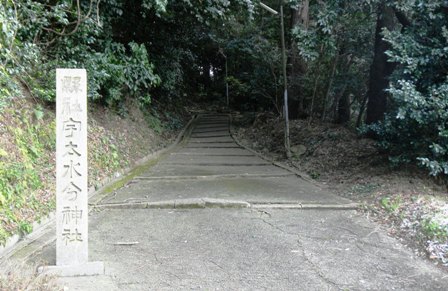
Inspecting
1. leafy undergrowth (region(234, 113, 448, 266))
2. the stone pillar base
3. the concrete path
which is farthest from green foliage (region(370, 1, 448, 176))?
the stone pillar base

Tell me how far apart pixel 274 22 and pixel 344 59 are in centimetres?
343

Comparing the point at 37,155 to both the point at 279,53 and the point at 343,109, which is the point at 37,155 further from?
the point at 343,109

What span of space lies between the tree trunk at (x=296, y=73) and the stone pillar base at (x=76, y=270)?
29.7ft

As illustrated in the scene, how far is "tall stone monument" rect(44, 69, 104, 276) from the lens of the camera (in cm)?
365

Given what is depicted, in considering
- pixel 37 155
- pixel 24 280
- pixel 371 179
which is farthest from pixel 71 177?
pixel 371 179

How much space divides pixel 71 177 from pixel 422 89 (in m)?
5.33

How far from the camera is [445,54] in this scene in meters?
5.80

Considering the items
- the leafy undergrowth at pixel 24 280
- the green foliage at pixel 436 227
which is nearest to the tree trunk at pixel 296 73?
the green foliage at pixel 436 227

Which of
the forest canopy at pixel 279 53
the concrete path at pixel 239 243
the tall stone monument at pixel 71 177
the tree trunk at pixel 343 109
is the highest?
the forest canopy at pixel 279 53

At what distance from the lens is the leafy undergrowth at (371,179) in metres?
4.64

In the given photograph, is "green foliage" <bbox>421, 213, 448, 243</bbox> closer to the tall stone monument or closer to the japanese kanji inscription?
the tall stone monument

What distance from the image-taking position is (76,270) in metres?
3.68

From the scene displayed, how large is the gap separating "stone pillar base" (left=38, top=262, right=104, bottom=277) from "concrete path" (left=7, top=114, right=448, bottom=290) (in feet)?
0.25

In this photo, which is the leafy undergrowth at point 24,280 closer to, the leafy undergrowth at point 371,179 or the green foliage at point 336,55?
the leafy undergrowth at point 371,179
